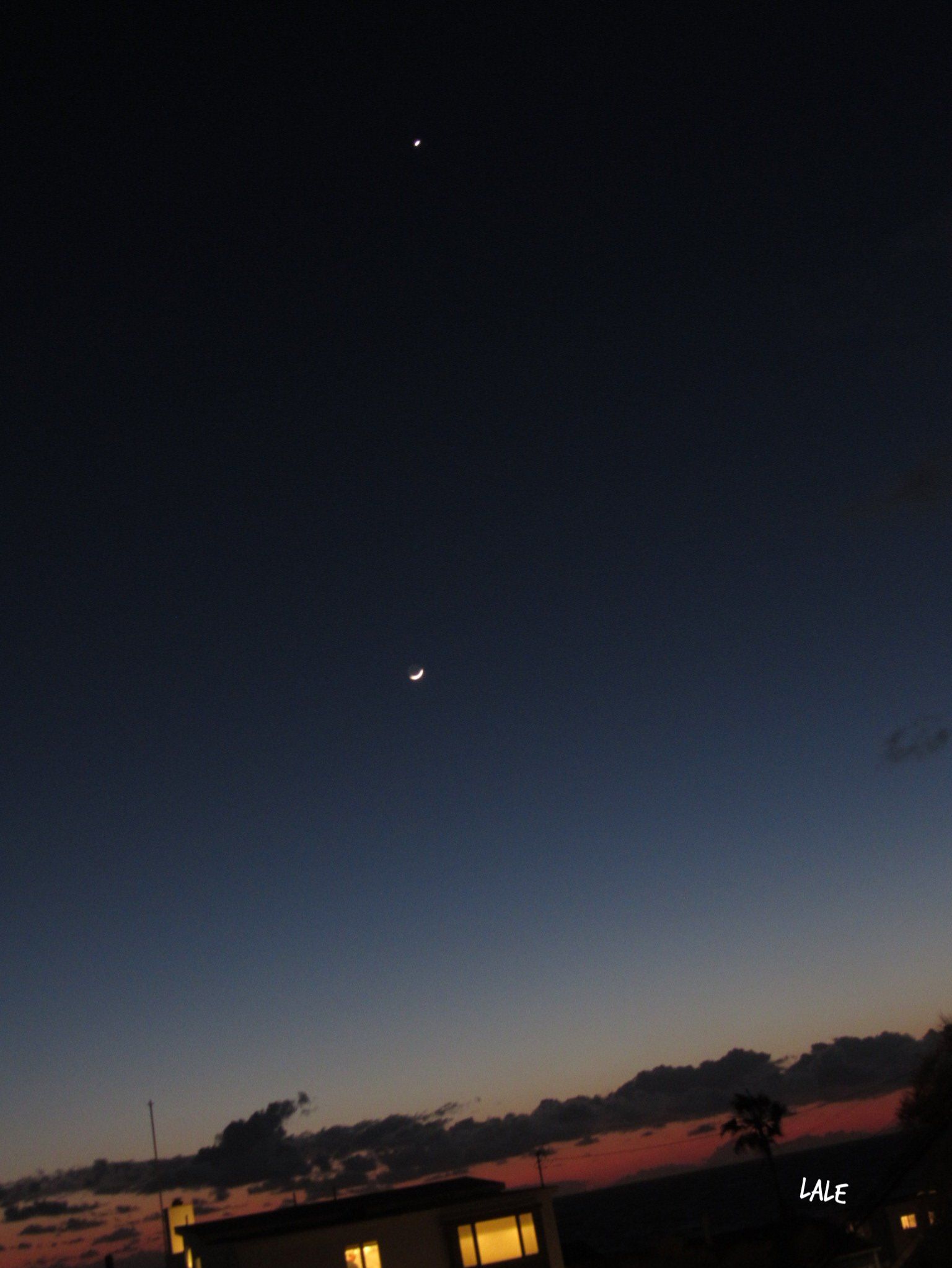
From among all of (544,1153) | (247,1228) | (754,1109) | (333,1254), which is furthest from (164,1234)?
(544,1153)

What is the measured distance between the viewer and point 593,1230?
17900 centimetres

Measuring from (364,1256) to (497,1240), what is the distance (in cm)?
400

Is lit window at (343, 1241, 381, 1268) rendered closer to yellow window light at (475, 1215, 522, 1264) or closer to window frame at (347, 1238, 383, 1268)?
window frame at (347, 1238, 383, 1268)

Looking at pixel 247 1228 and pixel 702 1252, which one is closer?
pixel 247 1228

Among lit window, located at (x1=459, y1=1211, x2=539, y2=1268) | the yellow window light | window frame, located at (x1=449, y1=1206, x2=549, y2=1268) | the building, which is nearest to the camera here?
the building

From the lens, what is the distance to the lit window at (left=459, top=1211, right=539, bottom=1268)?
1203 inches

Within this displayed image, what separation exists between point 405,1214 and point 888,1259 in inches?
1136

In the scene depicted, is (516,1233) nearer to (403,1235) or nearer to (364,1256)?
(403,1235)

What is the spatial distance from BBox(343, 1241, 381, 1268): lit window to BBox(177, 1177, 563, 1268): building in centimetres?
2

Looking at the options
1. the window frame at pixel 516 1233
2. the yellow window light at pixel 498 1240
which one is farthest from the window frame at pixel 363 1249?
the yellow window light at pixel 498 1240

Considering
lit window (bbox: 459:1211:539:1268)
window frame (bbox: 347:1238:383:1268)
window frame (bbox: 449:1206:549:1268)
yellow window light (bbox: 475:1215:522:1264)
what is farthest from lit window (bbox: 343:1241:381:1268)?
yellow window light (bbox: 475:1215:522:1264)

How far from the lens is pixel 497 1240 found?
31.2 metres

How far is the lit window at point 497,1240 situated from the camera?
100 feet

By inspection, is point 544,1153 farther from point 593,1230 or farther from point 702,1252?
point 593,1230
